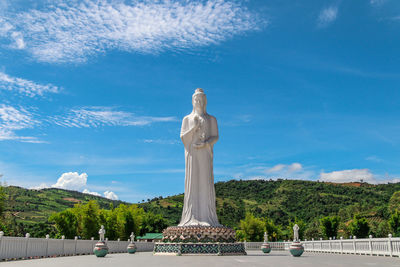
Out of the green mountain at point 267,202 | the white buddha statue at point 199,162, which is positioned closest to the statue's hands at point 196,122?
the white buddha statue at point 199,162

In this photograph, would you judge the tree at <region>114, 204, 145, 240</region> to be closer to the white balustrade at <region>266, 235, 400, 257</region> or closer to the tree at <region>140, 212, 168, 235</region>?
the tree at <region>140, 212, 168, 235</region>

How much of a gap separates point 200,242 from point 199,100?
8.01 metres

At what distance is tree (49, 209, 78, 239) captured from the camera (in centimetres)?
4442

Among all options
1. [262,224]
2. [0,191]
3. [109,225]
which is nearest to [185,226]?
[0,191]

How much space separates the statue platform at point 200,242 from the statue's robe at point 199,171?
1508 mm

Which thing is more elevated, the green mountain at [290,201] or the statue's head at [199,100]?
the statue's head at [199,100]

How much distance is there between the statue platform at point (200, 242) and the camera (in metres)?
17.5

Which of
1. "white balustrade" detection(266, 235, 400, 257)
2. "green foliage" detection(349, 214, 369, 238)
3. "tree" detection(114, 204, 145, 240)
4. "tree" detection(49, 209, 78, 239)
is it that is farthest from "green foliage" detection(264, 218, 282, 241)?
"white balustrade" detection(266, 235, 400, 257)

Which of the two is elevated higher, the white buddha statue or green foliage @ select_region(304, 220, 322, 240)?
the white buddha statue

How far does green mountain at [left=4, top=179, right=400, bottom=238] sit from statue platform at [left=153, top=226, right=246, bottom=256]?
171 ft

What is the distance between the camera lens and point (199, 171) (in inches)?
816

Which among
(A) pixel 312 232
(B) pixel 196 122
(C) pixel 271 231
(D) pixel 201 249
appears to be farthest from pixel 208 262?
(A) pixel 312 232

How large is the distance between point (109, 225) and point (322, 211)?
50177 millimetres

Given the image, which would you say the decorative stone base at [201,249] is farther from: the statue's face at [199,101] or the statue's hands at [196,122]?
the statue's face at [199,101]
